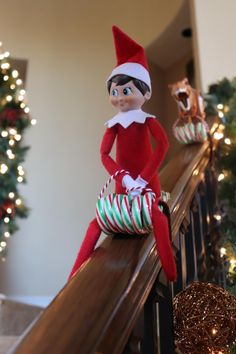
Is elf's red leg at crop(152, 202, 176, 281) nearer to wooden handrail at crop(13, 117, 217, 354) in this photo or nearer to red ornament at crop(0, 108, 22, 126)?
wooden handrail at crop(13, 117, 217, 354)

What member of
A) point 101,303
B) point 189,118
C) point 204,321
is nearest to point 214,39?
point 189,118

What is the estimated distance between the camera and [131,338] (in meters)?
0.55

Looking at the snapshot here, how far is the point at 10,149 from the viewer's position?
285cm

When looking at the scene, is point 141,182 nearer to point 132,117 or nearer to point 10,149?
point 132,117

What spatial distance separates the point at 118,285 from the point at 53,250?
3.00m

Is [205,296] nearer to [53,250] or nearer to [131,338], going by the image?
[131,338]

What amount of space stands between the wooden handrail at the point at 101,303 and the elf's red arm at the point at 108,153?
0.14 meters

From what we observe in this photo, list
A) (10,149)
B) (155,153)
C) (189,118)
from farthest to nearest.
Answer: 1. (10,149)
2. (189,118)
3. (155,153)

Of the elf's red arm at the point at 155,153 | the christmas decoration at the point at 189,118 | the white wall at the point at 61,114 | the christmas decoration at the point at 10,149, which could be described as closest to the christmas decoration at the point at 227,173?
the christmas decoration at the point at 189,118

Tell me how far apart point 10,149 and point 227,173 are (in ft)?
5.74

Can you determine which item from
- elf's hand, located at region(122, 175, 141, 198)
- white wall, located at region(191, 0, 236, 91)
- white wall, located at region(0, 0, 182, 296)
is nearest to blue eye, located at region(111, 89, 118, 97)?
elf's hand, located at region(122, 175, 141, 198)

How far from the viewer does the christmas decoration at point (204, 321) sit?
82 centimetres

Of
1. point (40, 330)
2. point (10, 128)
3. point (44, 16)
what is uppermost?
point (44, 16)

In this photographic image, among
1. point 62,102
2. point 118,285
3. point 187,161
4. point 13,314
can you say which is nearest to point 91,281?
point 118,285
